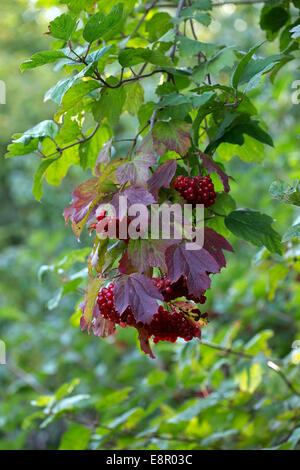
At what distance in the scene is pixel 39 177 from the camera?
3.01 ft

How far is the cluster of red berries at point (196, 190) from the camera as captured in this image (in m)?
0.71

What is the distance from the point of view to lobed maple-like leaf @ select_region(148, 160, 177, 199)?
0.72 metres

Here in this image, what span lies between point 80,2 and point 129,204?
426mm

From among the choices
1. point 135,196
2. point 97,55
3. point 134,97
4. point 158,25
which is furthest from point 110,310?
point 158,25

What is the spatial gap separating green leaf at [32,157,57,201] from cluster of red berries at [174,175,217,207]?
320mm

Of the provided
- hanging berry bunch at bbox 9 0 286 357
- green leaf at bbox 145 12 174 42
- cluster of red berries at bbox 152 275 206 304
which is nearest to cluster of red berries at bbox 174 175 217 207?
hanging berry bunch at bbox 9 0 286 357

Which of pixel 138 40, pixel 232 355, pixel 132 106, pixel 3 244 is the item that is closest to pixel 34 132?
→ pixel 132 106

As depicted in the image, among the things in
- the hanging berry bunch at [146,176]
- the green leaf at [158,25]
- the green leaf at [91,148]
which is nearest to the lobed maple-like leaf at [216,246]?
the hanging berry bunch at [146,176]

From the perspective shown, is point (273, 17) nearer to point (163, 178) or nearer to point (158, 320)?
point (163, 178)

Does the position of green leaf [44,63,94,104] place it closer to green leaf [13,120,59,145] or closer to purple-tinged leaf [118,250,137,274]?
green leaf [13,120,59,145]

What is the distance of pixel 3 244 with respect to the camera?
4.57 m

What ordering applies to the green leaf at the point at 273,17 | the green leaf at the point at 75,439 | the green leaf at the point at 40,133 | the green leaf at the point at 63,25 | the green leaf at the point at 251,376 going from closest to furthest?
the green leaf at the point at 63,25 → the green leaf at the point at 40,133 → the green leaf at the point at 273,17 → the green leaf at the point at 75,439 → the green leaf at the point at 251,376

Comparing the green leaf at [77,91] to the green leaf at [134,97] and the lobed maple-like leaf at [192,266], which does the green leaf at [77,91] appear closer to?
the green leaf at [134,97]

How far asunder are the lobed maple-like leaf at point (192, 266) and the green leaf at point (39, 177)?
1.16ft
